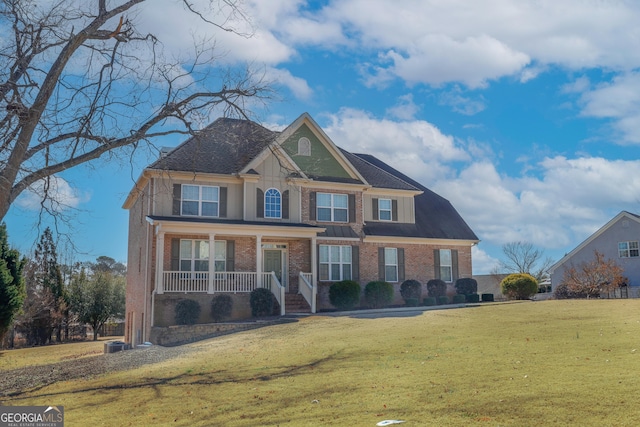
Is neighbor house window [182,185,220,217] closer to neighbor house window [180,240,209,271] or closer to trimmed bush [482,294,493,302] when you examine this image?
neighbor house window [180,240,209,271]

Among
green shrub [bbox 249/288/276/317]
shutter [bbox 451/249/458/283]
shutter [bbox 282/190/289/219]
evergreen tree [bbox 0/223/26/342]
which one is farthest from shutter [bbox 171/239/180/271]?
shutter [bbox 451/249/458/283]

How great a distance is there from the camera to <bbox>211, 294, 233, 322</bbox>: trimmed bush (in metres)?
24.1

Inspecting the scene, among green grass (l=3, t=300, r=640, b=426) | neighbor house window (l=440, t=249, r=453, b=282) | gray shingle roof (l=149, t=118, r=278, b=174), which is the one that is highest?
gray shingle roof (l=149, t=118, r=278, b=174)

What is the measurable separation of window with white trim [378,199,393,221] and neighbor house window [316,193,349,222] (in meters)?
2.73

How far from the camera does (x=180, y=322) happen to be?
23406mm

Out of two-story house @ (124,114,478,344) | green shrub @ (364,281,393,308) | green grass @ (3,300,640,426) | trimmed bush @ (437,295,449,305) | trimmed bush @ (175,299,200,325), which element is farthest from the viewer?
trimmed bush @ (437,295,449,305)

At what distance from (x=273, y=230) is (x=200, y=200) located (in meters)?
3.50

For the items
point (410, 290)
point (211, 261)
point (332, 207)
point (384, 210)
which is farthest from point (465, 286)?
point (211, 261)

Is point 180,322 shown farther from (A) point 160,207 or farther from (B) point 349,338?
(B) point 349,338

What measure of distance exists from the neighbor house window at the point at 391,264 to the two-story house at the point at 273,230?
0.18ft

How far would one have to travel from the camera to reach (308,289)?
26312 millimetres

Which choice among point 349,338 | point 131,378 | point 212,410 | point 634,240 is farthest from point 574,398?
point 634,240

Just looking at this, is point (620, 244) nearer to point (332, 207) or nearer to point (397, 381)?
point (332, 207)

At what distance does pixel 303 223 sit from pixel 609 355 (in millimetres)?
18586
